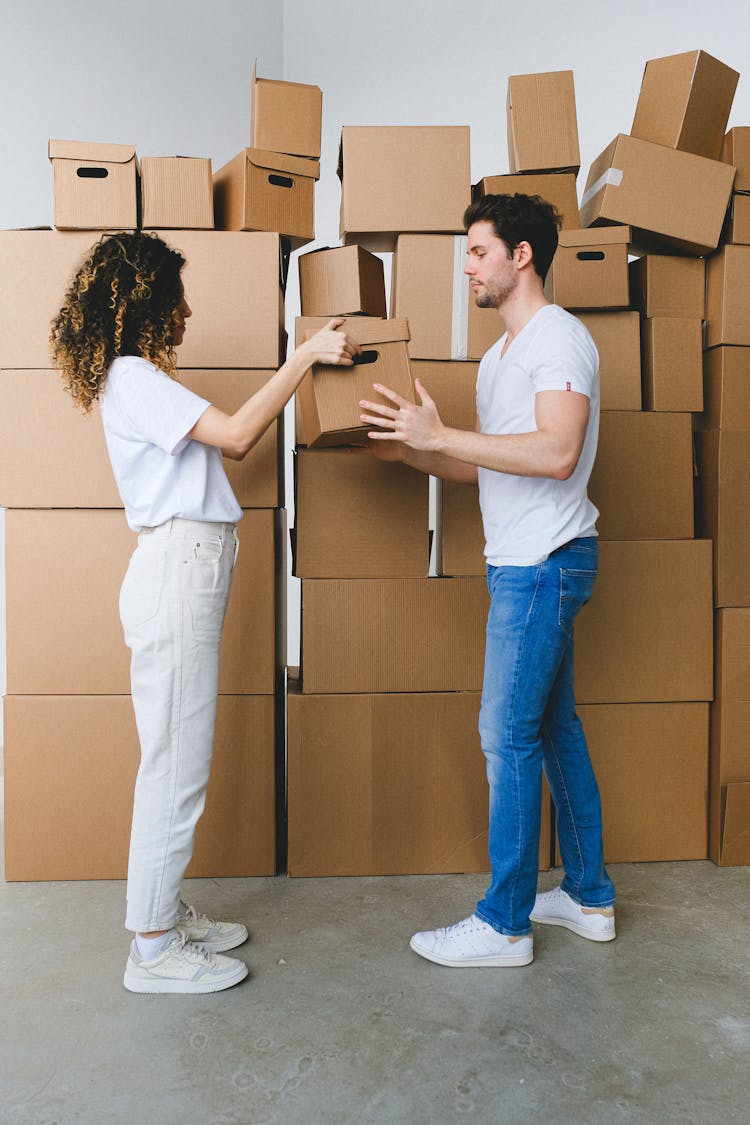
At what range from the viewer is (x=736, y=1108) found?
50.3 inches

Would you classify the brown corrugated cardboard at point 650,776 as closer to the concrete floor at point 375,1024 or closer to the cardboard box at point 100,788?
the concrete floor at point 375,1024

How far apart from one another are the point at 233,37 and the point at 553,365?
2.92 m

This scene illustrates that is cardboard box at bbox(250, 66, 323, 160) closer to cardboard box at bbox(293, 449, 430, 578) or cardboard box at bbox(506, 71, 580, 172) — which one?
cardboard box at bbox(506, 71, 580, 172)

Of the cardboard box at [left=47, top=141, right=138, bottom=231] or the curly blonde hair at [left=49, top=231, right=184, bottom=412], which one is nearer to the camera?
the curly blonde hair at [left=49, top=231, right=184, bottom=412]

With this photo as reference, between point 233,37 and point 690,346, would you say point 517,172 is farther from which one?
point 233,37

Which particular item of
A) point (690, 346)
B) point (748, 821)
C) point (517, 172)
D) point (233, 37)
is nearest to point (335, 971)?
point (748, 821)

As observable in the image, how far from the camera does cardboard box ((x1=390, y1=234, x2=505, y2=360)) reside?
2033mm

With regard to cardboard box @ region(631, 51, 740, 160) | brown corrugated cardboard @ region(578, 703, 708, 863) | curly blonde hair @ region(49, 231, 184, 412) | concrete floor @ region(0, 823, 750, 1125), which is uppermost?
cardboard box @ region(631, 51, 740, 160)

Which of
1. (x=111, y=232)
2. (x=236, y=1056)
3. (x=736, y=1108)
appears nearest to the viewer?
(x=736, y=1108)

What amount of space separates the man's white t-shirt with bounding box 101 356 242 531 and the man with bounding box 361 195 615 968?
1.03ft

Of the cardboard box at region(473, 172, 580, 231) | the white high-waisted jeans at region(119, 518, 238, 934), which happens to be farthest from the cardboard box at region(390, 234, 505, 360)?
the white high-waisted jeans at region(119, 518, 238, 934)

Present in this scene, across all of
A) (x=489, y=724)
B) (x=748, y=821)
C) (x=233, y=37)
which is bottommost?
(x=748, y=821)

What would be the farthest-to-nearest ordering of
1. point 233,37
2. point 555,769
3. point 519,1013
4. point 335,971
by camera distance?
point 233,37 < point 555,769 < point 335,971 < point 519,1013

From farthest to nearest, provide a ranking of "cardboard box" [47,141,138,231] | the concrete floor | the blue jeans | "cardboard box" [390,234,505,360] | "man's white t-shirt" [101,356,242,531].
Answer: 1. "cardboard box" [390,234,505,360]
2. "cardboard box" [47,141,138,231]
3. the blue jeans
4. "man's white t-shirt" [101,356,242,531]
5. the concrete floor
